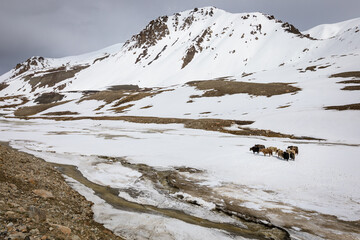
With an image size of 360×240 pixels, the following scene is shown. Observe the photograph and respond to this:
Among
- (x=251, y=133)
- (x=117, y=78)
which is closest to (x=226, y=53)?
(x=117, y=78)

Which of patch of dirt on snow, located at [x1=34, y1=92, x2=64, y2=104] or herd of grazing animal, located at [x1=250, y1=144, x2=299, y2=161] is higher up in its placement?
patch of dirt on snow, located at [x1=34, y1=92, x2=64, y2=104]

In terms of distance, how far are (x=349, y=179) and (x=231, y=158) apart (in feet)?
25.9

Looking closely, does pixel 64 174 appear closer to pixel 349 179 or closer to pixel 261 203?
pixel 261 203

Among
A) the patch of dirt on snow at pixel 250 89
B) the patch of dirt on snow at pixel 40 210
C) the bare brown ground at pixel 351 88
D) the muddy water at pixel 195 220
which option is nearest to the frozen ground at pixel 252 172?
the muddy water at pixel 195 220

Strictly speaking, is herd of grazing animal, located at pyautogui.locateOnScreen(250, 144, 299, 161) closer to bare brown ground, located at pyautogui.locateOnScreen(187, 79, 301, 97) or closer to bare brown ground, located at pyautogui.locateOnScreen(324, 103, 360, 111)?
bare brown ground, located at pyautogui.locateOnScreen(324, 103, 360, 111)

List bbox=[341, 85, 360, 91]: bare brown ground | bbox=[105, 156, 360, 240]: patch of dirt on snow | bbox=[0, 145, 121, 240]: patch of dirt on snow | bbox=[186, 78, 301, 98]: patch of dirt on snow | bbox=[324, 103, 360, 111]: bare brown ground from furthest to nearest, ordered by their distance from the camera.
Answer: bbox=[186, 78, 301, 98]: patch of dirt on snow < bbox=[341, 85, 360, 91]: bare brown ground < bbox=[324, 103, 360, 111]: bare brown ground < bbox=[105, 156, 360, 240]: patch of dirt on snow < bbox=[0, 145, 121, 240]: patch of dirt on snow

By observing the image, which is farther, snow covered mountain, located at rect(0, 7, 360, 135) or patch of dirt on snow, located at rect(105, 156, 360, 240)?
snow covered mountain, located at rect(0, 7, 360, 135)

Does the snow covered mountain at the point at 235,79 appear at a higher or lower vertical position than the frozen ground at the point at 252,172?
higher

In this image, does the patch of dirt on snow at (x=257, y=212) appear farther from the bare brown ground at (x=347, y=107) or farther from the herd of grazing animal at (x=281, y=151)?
the bare brown ground at (x=347, y=107)

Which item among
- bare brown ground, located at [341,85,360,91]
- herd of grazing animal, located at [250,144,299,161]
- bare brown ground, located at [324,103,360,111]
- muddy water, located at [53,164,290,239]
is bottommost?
muddy water, located at [53,164,290,239]

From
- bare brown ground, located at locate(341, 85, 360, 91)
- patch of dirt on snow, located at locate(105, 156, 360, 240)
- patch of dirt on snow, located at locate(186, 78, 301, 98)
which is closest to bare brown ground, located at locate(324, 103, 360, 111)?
bare brown ground, located at locate(341, 85, 360, 91)

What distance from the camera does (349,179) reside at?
12.4 metres

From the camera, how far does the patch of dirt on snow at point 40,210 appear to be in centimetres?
546

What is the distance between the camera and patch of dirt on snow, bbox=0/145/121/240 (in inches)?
215
